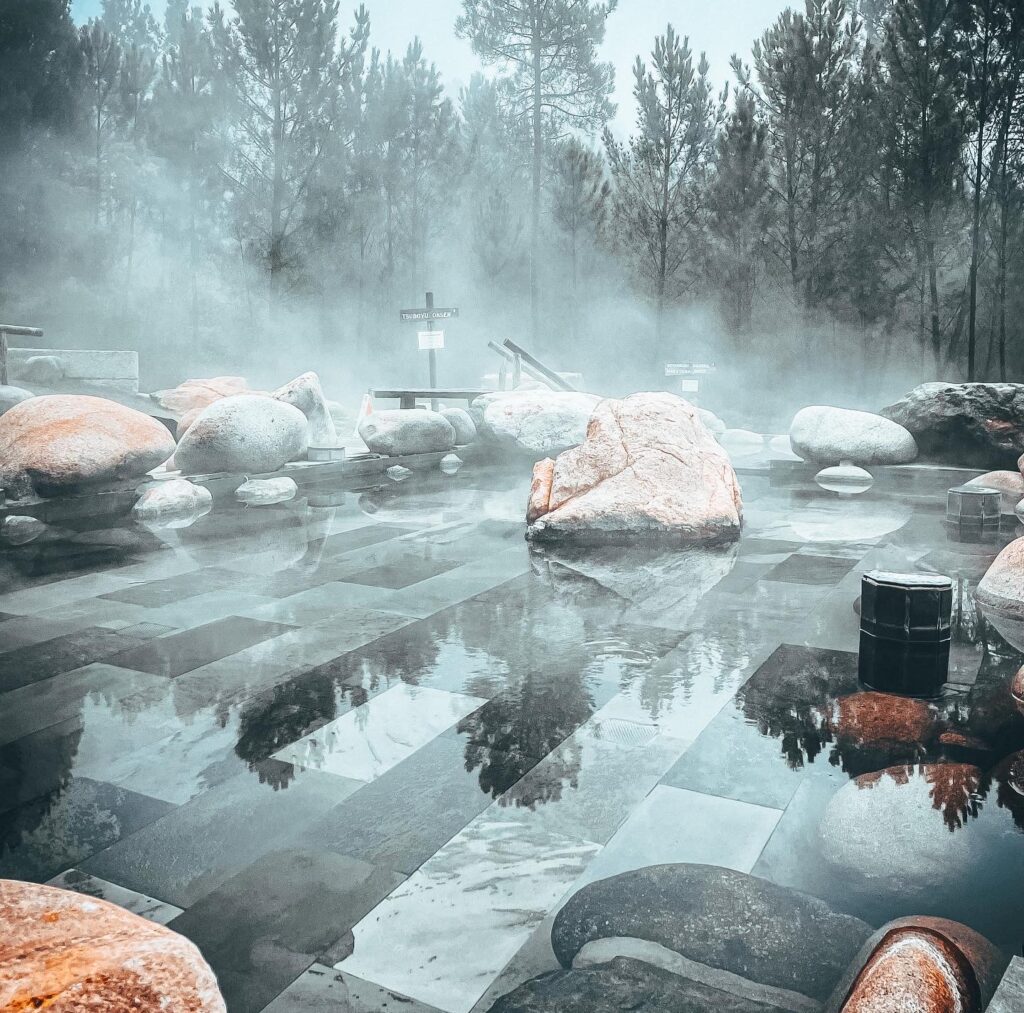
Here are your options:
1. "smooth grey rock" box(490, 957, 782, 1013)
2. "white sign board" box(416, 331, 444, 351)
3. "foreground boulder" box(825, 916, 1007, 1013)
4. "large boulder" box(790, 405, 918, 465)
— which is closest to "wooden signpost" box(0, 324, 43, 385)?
"white sign board" box(416, 331, 444, 351)

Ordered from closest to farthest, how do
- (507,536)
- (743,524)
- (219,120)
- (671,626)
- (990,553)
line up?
(671,626)
(990,553)
(507,536)
(743,524)
(219,120)

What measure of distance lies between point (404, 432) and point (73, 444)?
4.43m

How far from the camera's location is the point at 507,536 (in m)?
6.17

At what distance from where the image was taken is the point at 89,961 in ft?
4.17

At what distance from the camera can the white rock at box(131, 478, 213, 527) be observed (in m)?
7.00

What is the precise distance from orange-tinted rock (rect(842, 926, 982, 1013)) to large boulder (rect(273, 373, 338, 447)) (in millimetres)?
9631

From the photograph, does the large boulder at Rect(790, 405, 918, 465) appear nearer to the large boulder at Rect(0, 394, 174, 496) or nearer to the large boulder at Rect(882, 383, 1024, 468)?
the large boulder at Rect(882, 383, 1024, 468)

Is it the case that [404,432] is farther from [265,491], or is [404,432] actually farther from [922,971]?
[922,971]

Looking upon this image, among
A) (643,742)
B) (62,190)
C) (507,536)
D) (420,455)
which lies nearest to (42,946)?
(643,742)

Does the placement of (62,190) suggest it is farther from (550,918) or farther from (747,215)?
(550,918)

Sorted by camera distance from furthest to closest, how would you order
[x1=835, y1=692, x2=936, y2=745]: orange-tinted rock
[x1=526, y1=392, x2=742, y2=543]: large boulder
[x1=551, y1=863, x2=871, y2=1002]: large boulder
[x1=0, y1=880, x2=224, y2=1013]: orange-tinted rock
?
[x1=526, y1=392, x2=742, y2=543]: large boulder
[x1=835, y1=692, x2=936, y2=745]: orange-tinted rock
[x1=551, y1=863, x2=871, y2=1002]: large boulder
[x1=0, y1=880, x2=224, y2=1013]: orange-tinted rock

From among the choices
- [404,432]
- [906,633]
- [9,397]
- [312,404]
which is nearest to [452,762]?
[906,633]

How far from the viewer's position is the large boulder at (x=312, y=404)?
10.8 metres

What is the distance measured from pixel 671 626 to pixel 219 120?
26727mm
